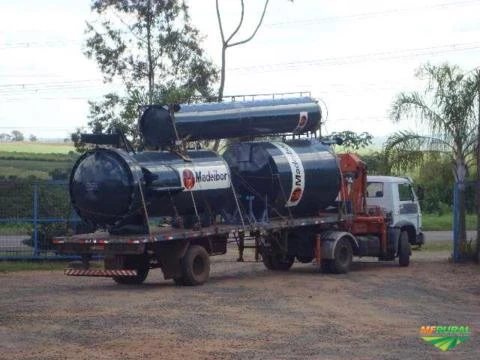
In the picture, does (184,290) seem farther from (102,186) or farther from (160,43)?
(160,43)

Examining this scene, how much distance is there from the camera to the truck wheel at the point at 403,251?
2680cm

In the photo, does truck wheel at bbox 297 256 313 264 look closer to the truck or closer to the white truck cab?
the truck

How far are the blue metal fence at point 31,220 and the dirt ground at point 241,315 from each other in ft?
5.75

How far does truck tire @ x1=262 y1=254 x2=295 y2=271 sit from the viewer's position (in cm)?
2564

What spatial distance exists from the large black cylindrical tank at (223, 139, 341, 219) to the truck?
0.02 metres

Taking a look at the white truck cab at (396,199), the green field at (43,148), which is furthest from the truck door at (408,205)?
the green field at (43,148)

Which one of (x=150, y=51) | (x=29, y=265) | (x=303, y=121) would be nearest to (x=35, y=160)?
(x=150, y=51)

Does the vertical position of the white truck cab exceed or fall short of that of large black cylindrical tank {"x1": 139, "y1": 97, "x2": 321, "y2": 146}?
it falls short

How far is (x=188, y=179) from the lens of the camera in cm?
2120

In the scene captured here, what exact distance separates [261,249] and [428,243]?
1396 cm

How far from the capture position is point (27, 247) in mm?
26391

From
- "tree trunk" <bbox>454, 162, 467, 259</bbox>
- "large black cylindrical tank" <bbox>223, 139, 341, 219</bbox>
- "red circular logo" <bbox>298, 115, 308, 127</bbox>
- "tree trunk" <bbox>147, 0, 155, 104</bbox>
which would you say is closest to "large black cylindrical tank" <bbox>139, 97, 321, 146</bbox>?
"red circular logo" <bbox>298, 115, 308, 127</bbox>

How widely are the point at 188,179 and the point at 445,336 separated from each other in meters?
8.79

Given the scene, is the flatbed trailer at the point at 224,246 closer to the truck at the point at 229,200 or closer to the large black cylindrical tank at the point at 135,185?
the truck at the point at 229,200
